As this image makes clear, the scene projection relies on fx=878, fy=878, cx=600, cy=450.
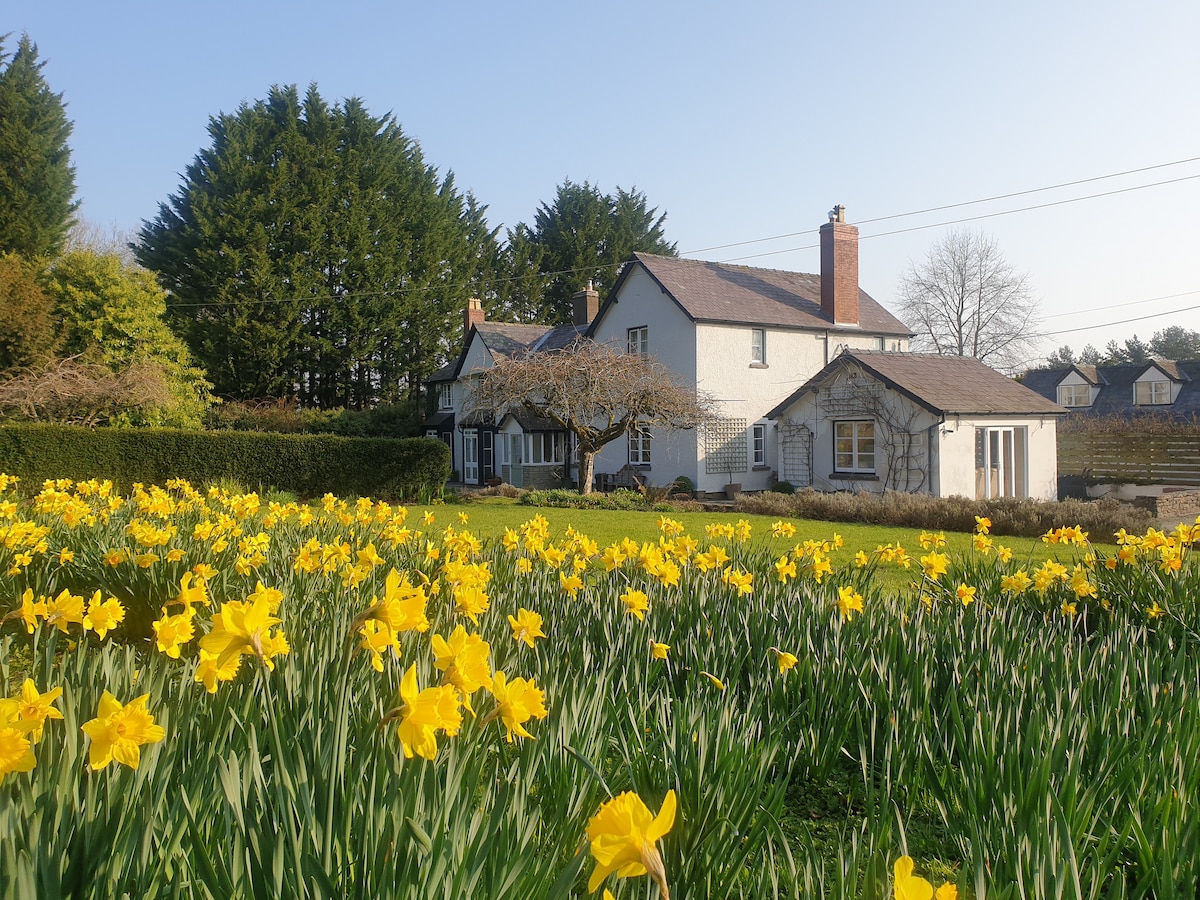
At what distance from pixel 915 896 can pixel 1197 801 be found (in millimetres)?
1722

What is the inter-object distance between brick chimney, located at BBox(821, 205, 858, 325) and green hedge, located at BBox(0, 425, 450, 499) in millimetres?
13955

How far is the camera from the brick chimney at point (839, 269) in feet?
88.7

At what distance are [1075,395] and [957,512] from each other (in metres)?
29.6

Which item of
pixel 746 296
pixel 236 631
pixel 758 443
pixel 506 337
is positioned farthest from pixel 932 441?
pixel 236 631

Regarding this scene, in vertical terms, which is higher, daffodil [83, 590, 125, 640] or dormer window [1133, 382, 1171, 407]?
dormer window [1133, 382, 1171, 407]

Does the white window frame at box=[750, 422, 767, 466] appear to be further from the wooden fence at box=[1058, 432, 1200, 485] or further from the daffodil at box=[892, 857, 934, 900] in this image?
the daffodil at box=[892, 857, 934, 900]

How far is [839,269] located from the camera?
2794 cm

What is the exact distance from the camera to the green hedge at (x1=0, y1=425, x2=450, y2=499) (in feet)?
58.3

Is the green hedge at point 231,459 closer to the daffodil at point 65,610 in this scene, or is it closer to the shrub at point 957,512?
the shrub at point 957,512

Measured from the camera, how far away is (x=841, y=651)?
12.5 ft

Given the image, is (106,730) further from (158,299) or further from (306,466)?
(158,299)

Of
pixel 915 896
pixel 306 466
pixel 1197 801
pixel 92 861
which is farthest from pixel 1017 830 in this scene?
pixel 306 466

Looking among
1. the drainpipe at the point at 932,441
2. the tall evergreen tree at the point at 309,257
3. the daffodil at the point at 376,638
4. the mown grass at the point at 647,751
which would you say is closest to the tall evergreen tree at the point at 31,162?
the tall evergreen tree at the point at 309,257

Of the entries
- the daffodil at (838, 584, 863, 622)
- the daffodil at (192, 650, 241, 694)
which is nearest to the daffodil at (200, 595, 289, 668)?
the daffodil at (192, 650, 241, 694)
